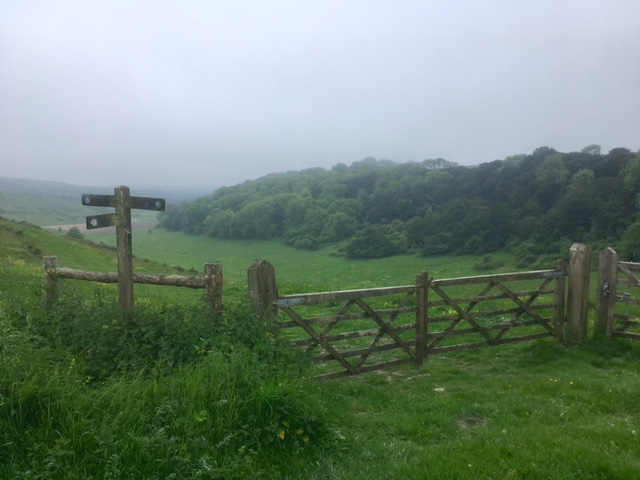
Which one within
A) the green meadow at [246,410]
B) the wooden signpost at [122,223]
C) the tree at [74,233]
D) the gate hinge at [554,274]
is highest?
the wooden signpost at [122,223]

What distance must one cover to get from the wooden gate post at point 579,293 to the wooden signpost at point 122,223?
7403mm

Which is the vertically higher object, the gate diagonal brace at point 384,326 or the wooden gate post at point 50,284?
the wooden gate post at point 50,284

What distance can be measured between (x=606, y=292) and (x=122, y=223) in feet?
27.5

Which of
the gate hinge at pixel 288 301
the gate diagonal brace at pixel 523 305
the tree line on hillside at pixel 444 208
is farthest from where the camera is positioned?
the tree line on hillside at pixel 444 208

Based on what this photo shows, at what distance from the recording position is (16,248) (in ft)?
99.8

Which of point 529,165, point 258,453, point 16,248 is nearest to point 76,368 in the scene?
point 258,453

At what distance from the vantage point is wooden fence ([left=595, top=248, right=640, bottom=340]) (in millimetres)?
9133

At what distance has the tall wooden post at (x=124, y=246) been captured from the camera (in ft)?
20.8

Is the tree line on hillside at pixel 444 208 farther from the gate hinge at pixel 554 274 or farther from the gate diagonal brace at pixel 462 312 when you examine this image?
the gate diagonal brace at pixel 462 312

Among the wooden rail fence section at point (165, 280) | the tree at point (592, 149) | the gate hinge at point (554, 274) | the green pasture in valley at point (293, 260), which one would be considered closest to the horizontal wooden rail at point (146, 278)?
the wooden rail fence section at point (165, 280)

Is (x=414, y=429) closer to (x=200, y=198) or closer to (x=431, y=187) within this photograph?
(x=431, y=187)

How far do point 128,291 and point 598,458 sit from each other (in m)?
Answer: 5.32

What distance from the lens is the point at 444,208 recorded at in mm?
86562

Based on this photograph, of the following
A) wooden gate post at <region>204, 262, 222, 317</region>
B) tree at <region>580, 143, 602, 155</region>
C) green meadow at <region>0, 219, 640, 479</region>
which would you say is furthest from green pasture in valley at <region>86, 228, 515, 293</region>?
wooden gate post at <region>204, 262, 222, 317</region>
